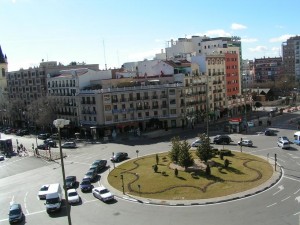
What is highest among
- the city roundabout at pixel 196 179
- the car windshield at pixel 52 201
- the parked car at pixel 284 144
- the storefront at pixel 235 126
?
the storefront at pixel 235 126

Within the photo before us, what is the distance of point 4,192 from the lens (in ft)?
183

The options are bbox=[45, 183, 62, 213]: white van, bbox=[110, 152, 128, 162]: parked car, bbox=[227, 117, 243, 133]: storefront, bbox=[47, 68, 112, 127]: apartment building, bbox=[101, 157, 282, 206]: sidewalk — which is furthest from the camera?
bbox=[47, 68, 112, 127]: apartment building

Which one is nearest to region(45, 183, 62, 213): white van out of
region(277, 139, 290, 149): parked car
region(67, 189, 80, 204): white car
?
region(67, 189, 80, 204): white car

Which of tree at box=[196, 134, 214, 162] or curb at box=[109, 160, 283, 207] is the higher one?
tree at box=[196, 134, 214, 162]

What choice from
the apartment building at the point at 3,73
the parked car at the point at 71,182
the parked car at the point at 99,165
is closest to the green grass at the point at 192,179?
the parked car at the point at 99,165

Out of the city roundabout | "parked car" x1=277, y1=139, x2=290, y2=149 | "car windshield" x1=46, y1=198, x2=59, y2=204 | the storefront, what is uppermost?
the storefront

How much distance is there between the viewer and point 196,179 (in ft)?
173

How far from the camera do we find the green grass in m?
47.9

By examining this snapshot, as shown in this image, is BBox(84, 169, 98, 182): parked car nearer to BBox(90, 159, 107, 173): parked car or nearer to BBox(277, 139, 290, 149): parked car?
BBox(90, 159, 107, 173): parked car

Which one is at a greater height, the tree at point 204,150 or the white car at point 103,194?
the tree at point 204,150

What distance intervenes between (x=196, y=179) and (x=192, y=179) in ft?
1.77

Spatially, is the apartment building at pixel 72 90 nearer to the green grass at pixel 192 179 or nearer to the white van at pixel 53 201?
the green grass at pixel 192 179

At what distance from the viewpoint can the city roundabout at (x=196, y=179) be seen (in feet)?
153

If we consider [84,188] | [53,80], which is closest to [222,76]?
[53,80]
